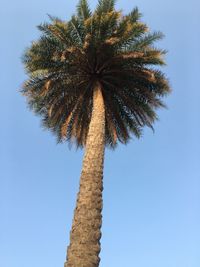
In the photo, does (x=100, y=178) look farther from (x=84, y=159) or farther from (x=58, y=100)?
(x=58, y=100)

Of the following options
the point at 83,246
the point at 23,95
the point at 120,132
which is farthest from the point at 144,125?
the point at 83,246

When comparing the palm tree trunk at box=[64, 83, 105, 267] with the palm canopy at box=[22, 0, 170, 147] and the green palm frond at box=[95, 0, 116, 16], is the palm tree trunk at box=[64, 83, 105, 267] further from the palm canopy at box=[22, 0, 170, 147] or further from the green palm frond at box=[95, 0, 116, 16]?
the green palm frond at box=[95, 0, 116, 16]

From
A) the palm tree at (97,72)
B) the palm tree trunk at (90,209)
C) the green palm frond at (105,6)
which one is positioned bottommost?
the palm tree trunk at (90,209)

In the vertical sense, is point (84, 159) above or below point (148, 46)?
below

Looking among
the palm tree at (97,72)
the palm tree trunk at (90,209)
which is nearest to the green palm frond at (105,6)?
the palm tree at (97,72)

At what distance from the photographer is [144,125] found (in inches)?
853

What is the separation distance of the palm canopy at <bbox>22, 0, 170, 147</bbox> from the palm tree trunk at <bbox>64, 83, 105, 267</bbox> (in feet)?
10.1

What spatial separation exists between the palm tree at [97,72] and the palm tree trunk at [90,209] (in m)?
0.69

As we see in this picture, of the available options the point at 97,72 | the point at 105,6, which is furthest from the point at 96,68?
the point at 105,6

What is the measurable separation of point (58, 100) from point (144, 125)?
4220 millimetres

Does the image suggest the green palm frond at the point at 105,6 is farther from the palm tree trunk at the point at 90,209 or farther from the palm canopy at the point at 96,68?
the palm tree trunk at the point at 90,209

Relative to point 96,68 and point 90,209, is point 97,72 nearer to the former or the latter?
point 96,68

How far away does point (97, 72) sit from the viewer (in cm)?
1934

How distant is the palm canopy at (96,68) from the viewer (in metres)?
18.9
